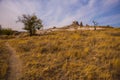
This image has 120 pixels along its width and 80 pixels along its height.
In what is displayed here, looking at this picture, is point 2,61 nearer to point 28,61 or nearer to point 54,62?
point 28,61

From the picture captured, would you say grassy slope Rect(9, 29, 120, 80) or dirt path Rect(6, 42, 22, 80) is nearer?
dirt path Rect(6, 42, 22, 80)

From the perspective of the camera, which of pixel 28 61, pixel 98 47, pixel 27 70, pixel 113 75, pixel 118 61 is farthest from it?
pixel 98 47

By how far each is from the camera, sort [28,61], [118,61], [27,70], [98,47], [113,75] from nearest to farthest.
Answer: [113,75]
[27,70]
[118,61]
[28,61]
[98,47]

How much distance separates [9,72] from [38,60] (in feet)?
9.34

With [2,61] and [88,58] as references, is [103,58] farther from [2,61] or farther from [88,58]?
[2,61]

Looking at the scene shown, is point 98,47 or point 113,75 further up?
point 98,47

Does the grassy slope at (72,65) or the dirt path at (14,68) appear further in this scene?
the grassy slope at (72,65)

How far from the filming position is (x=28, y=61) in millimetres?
11930

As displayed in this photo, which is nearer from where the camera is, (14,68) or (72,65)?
(14,68)

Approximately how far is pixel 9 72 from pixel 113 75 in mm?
6931

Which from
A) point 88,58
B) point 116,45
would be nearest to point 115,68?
point 88,58

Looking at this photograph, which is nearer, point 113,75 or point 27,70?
point 113,75

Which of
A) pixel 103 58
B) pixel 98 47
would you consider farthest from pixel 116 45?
pixel 103 58

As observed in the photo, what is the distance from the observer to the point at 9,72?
9.93m
